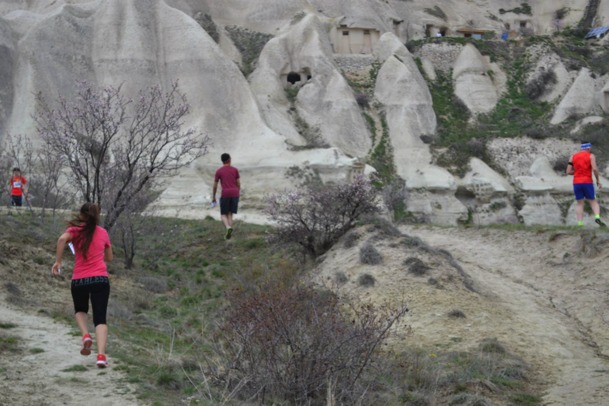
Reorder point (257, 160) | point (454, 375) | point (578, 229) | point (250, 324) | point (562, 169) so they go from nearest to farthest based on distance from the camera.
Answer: point (250, 324)
point (454, 375)
point (578, 229)
point (257, 160)
point (562, 169)

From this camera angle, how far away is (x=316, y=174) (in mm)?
30016

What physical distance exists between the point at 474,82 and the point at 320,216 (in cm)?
3203

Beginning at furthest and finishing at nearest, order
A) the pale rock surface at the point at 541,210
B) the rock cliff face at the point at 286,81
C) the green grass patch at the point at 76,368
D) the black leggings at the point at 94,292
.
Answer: the pale rock surface at the point at 541,210 → the rock cliff face at the point at 286,81 → the black leggings at the point at 94,292 → the green grass patch at the point at 76,368

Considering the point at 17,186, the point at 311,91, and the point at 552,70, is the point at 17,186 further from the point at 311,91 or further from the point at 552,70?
the point at 552,70

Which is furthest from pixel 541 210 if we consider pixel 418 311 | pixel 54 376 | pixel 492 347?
pixel 54 376

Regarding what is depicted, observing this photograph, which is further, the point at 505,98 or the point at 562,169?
the point at 505,98

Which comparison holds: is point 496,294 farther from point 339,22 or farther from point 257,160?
point 339,22

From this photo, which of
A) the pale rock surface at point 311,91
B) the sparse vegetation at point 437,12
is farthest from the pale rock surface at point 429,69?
the sparse vegetation at point 437,12

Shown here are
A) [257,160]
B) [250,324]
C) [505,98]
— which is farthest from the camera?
[505,98]

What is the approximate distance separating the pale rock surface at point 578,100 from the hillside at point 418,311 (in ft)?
95.8

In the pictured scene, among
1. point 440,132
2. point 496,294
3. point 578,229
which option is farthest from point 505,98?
point 496,294

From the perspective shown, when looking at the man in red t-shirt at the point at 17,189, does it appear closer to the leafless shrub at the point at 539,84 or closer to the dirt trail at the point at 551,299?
the dirt trail at the point at 551,299

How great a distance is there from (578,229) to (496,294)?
10.3 feet

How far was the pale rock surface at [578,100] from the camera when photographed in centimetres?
4144
